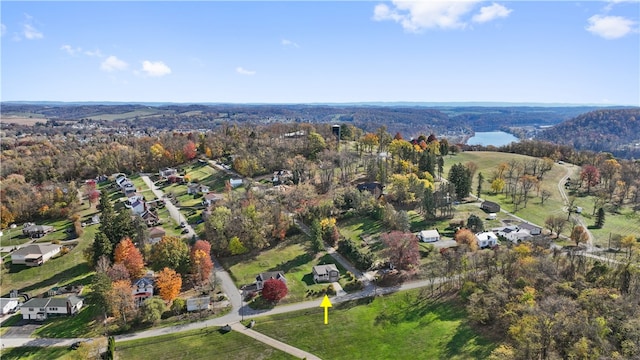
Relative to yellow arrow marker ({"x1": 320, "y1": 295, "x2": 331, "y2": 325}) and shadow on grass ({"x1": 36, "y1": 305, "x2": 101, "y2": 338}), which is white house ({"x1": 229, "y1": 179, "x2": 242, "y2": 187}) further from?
yellow arrow marker ({"x1": 320, "y1": 295, "x2": 331, "y2": 325})

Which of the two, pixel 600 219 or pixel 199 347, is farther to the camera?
pixel 600 219

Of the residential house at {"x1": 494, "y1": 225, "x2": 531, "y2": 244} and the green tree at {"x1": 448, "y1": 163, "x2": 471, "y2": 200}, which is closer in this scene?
the residential house at {"x1": 494, "y1": 225, "x2": 531, "y2": 244}

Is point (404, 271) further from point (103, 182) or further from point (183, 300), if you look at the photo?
point (103, 182)

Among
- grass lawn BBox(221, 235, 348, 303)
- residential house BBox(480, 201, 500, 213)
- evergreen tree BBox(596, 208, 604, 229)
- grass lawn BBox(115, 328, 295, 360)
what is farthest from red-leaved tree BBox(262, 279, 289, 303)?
evergreen tree BBox(596, 208, 604, 229)

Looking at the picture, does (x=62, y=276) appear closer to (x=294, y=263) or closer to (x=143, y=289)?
(x=143, y=289)

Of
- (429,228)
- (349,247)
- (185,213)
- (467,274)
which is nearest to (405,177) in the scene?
(429,228)

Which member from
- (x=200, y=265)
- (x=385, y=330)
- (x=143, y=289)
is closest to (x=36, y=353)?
(x=143, y=289)
